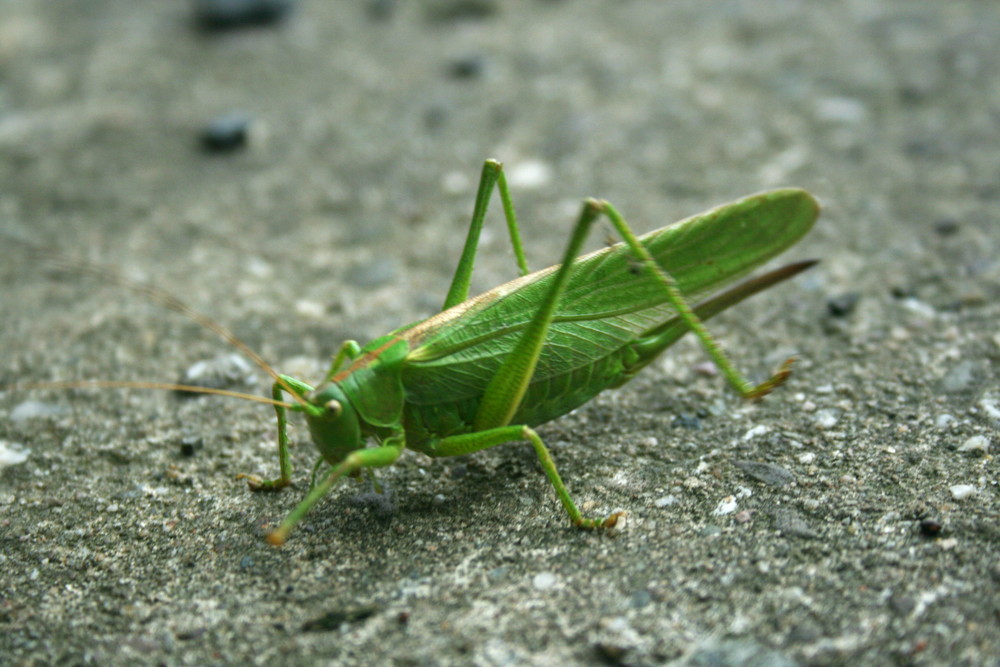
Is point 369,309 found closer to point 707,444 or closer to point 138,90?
point 707,444

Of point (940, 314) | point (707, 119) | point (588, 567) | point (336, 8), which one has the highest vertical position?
point (336, 8)

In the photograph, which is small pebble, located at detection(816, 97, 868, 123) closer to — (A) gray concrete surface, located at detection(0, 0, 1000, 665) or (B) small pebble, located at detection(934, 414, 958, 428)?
(A) gray concrete surface, located at detection(0, 0, 1000, 665)

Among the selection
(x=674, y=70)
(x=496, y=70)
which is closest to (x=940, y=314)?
(x=674, y=70)

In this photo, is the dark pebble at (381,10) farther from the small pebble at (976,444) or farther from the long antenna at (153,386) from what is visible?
the small pebble at (976,444)

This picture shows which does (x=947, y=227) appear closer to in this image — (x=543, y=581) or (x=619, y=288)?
(x=619, y=288)

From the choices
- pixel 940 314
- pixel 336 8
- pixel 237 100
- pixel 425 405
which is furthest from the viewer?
pixel 336 8

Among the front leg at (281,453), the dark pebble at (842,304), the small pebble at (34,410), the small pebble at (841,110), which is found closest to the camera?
the front leg at (281,453)

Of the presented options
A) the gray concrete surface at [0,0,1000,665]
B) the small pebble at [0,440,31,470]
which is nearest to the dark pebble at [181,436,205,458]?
the gray concrete surface at [0,0,1000,665]

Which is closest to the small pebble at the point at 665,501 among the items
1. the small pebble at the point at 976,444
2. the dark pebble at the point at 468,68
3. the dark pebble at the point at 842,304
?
the small pebble at the point at 976,444
